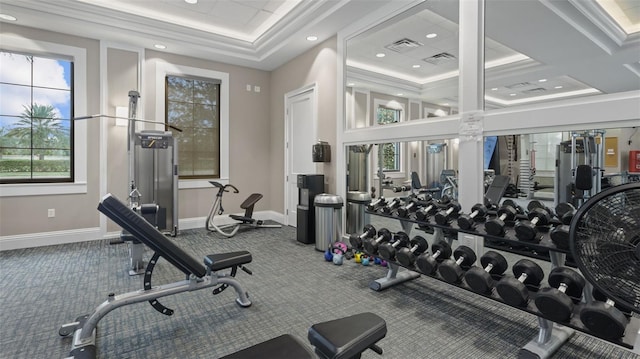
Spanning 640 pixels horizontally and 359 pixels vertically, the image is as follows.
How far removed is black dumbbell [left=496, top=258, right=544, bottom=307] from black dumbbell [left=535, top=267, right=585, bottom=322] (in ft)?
0.28

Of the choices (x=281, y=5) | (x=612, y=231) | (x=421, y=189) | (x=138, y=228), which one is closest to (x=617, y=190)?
(x=612, y=231)

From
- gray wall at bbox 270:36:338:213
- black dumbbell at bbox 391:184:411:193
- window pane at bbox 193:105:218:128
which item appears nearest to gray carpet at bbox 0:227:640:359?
black dumbbell at bbox 391:184:411:193

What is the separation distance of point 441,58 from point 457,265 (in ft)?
6.80

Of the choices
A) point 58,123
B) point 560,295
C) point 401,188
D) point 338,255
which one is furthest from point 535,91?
point 58,123

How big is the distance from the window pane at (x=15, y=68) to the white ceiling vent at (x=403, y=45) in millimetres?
4882

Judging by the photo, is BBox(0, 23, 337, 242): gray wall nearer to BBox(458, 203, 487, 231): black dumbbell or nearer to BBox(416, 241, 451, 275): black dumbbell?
BBox(416, 241, 451, 275): black dumbbell

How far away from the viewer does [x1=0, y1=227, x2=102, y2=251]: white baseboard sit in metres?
4.19

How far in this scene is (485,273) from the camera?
6.70 ft

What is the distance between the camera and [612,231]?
1.42 metres

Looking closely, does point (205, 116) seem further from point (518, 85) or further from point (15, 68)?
point (518, 85)

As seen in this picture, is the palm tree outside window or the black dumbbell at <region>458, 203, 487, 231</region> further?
the palm tree outside window

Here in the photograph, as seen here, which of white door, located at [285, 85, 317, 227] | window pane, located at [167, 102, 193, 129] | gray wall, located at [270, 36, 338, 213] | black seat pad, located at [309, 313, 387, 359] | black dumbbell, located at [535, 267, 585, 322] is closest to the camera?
black seat pad, located at [309, 313, 387, 359]

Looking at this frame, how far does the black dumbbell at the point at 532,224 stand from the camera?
6.48 ft

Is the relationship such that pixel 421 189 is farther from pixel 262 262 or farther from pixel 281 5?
pixel 281 5
